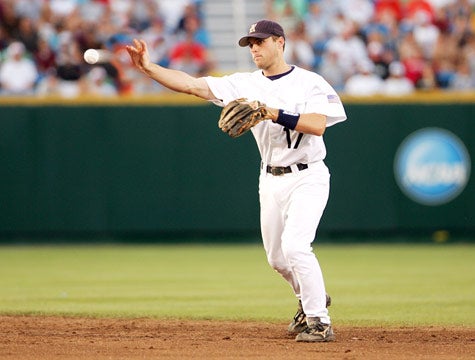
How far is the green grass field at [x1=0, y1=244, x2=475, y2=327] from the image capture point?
9.56m

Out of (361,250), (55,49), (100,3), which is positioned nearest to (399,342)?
(361,250)

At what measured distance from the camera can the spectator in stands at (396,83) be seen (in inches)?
687

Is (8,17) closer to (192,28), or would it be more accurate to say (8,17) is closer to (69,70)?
(69,70)

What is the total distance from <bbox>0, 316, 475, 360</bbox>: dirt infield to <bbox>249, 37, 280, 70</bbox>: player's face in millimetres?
2051

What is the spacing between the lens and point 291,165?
307 inches

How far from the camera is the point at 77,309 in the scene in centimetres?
966

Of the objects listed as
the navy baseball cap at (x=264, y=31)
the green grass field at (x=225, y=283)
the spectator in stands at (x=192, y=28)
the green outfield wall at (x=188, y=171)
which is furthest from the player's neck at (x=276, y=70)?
the spectator in stands at (x=192, y=28)

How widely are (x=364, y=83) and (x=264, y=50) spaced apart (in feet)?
32.5

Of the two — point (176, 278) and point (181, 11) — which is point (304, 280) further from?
point (181, 11)

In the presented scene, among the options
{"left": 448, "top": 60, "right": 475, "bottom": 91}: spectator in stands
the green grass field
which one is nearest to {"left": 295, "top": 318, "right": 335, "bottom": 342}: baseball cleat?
the green grass field

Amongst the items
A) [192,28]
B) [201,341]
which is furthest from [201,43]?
[201,341]

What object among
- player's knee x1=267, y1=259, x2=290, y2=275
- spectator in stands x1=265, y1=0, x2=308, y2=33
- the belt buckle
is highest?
spectator in stands x1=265, y1=0, x2=308, y2=33

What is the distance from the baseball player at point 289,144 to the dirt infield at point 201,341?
389 millimetres

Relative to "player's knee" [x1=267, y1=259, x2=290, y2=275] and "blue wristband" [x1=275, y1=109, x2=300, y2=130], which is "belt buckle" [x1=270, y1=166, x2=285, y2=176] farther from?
"player's knee" [x1=267, y1=259, x2=290, y2=275]
